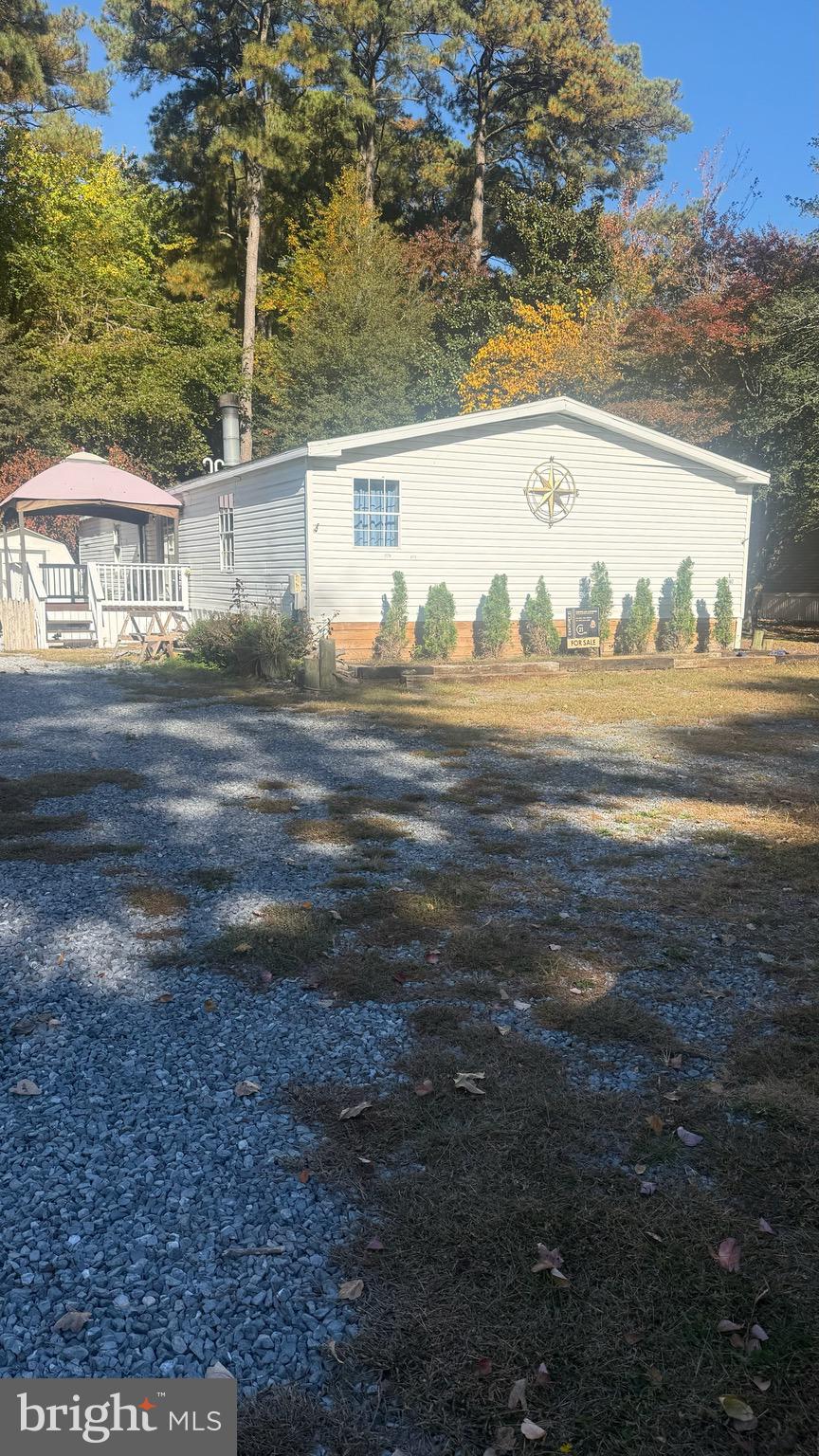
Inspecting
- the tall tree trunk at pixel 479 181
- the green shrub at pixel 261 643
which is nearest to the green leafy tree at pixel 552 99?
the tall tree trunk at pixel 479 181

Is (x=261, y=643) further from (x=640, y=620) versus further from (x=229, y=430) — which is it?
(x=229, y=430)

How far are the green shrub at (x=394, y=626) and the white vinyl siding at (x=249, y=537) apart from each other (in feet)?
5.08

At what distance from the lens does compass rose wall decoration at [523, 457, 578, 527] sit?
52.2 feet

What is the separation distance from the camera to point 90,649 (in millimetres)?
17234

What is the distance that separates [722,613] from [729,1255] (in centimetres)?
1670

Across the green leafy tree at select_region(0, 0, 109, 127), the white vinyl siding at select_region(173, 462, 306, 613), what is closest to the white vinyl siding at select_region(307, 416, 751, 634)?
the white vinyl siding at select_region(173, 462, 306, 613)

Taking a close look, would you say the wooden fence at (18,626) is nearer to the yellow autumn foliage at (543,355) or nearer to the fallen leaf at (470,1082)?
the yellow autumn foliage at (543,355)

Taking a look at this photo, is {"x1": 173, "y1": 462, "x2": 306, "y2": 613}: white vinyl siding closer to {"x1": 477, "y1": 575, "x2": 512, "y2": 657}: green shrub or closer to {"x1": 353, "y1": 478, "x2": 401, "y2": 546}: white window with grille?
{"x1": 353, "y1": 478, "x2": 401, "y2": 546}: white window with grille

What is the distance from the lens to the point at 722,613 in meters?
17.8

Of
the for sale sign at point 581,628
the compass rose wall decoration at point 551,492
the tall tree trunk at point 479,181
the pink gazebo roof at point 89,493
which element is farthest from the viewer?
the tall tree trunk at point 479,181

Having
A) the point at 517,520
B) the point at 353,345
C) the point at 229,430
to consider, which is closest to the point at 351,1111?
the point at 517,520

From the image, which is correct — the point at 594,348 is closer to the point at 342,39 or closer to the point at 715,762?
the point at 342,39

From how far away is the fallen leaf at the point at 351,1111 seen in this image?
2.85m

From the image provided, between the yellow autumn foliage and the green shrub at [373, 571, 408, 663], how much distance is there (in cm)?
1243
